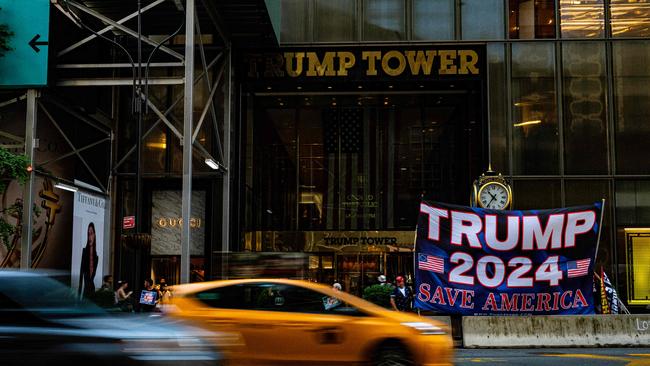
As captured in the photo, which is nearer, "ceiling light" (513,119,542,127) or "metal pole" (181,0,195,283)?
"metal pole" (181,0,195,283)

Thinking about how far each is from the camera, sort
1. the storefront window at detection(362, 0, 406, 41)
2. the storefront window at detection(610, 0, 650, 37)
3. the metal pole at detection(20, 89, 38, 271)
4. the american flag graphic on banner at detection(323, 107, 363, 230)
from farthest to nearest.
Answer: the american flag graphic on banner at detection(323, 107, 363, 230), the storefront window at detection(362, 0, 406, 41), the storefront window at detection(610, 0, 650, 37), the metal pole at detection(20, 89, 38, 271)

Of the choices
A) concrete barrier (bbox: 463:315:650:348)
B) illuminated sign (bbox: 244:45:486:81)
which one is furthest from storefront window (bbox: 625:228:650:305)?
illuminated sign (bbox: 244:45:486:81)

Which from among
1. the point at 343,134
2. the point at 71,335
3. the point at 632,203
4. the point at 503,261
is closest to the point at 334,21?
the point at 343,134

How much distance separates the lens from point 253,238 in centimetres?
2789

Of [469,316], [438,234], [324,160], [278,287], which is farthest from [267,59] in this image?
[278,287]

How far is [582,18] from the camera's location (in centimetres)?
2666

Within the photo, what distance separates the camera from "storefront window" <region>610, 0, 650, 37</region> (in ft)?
86.8

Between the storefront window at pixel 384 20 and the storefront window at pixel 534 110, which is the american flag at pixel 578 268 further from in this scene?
the storefront window at pixel 384 20

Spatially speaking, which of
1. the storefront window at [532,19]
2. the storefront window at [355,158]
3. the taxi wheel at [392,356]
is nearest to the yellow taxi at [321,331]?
the taxi wheel at [392,356]

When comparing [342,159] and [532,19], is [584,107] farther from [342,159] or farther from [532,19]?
[342,159]

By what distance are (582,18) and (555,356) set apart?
14794mm

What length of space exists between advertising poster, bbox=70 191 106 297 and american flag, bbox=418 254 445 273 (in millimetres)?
9510

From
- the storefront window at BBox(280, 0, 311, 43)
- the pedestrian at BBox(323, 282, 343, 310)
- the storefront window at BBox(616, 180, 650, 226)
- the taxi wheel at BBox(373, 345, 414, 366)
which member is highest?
the storefront window at BBox(280, 0, 311, 43)

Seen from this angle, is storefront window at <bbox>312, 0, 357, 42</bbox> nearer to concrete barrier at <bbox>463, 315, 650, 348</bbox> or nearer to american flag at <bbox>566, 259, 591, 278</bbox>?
american flag at <bbox>566, 259, 591, 278</bbox>
